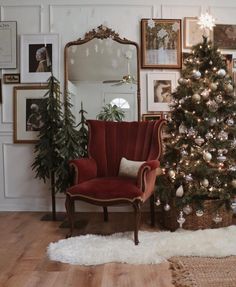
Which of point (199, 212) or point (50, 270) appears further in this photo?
point (199, 212)

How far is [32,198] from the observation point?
12.7 feet

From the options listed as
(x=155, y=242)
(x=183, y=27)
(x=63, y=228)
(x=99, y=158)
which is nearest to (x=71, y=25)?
(x=183, y=27)

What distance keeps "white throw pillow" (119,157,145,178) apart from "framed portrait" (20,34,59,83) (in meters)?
1.47

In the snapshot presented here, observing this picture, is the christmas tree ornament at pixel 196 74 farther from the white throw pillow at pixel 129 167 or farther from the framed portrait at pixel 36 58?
the framed portrait at pixel 36 58

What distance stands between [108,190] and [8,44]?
2304 millimetres

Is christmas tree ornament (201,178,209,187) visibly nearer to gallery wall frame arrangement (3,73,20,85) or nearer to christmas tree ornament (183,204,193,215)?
christmas tree ornament (183,204,193,215)

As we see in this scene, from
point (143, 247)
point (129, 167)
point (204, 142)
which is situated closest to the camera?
point (143, 247)

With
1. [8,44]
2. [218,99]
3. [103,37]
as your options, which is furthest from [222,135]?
[8,44]

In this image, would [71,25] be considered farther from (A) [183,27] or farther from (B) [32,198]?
(B) [32,198]

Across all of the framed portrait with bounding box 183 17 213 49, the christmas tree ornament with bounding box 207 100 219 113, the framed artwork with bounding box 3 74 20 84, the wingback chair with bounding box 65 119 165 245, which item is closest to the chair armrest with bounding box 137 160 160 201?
the wingback chair with bounding box 65 119 165 245

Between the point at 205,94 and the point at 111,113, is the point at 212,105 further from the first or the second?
the point at 111,113

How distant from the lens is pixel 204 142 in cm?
301

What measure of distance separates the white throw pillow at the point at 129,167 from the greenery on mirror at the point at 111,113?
715 millimetres

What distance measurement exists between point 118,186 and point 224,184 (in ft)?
3.46
